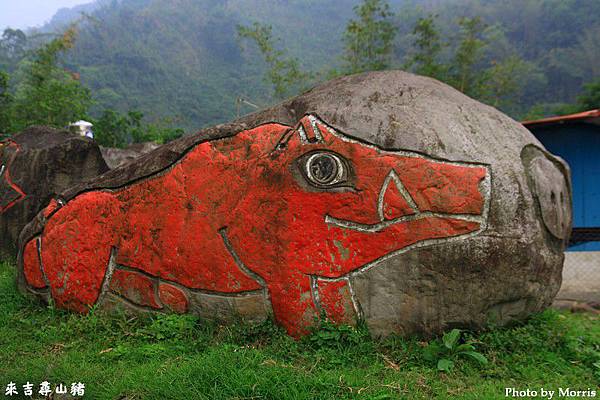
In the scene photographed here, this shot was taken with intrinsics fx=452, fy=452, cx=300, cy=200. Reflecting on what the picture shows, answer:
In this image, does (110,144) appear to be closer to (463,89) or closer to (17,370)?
(463,89)

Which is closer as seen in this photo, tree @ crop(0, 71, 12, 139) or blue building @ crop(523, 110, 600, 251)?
blue building @ crop(523, 110, 600, 251)

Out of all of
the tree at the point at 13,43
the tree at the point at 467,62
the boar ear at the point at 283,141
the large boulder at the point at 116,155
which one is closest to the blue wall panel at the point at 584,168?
the boar ear at the point at 283,141

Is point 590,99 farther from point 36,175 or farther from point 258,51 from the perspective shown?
point 258,51

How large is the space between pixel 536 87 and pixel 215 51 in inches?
1399

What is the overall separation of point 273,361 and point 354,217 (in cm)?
116

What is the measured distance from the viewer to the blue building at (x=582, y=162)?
6895 mm

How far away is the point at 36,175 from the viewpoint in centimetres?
633

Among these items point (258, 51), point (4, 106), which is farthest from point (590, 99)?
point (258, 51)

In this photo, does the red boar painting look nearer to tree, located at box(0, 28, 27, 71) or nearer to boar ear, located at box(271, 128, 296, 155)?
boar ear, located at box(271, 128, 296, 155)

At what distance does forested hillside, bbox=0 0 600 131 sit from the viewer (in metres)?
26.3

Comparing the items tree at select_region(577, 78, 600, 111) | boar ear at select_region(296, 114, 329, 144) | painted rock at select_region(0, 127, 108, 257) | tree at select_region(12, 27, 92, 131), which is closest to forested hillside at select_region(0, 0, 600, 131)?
tree at select_region(577, 78, 600, 111)

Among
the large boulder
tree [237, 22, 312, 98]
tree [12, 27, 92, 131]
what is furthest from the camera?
tree [12, 27, 92, 131]

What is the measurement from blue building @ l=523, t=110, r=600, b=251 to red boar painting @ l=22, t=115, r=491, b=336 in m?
4.53

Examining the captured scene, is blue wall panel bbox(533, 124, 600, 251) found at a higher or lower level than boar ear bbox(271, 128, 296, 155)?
lower
